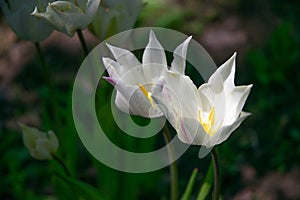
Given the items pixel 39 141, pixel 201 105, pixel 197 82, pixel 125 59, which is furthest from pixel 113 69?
pixel 197 82

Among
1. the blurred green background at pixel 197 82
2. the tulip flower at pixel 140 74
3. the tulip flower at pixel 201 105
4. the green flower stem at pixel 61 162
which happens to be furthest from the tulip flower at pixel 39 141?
the tulip flower at pixel 201 105

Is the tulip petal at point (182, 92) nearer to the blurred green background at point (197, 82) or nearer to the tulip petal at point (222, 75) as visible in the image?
the tulip petal at point (222, 75)

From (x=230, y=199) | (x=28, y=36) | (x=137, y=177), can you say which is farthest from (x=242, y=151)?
(x=28, y=36)

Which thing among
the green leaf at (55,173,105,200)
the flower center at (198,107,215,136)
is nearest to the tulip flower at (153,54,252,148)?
the flower center at (198,107,215,136)

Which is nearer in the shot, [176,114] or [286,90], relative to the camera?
[176,114]

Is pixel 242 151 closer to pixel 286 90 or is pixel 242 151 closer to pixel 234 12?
pixel 286 90

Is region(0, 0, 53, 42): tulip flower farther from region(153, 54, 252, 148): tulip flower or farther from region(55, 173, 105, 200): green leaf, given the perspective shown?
region(153, 54, 252, 148): tulip flower

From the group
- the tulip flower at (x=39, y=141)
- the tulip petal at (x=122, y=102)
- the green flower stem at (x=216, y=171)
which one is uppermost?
the tulip petal at (x=122, y=102)

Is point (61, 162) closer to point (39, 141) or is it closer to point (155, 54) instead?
point (39, 141)

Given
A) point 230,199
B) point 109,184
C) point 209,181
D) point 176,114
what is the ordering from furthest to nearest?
point 230,199
point 109,184
point 209,181
point 176,114
